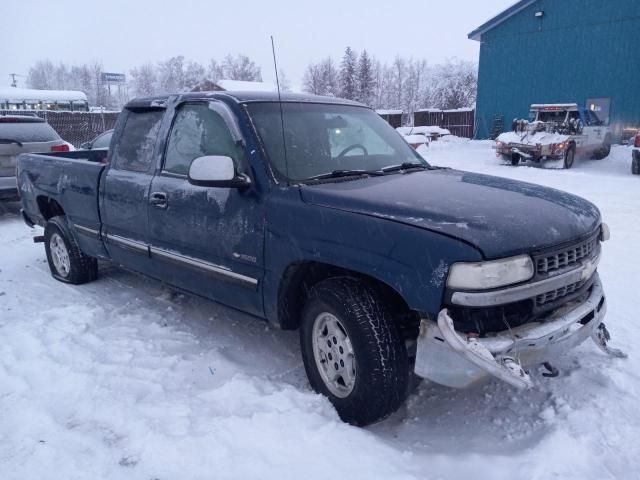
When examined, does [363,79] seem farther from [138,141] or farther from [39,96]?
[138,141]

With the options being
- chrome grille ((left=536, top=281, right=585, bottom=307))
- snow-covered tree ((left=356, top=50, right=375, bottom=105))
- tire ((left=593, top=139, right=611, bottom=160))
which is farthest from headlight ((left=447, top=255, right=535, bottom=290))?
snow-covered tree ((left=356, top=50, right=375, bottom=105))

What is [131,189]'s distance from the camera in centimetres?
416

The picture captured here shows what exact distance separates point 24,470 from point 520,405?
2.70m

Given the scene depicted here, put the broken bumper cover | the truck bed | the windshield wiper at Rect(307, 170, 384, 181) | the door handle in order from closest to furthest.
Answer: the broken bumper cover
the windshield wiper at Rect(307, 170, 384, 181)
the door handle
the truck bed

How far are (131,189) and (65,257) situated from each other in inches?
72.5

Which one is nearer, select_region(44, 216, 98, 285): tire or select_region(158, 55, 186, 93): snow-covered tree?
select_region(44, 216, 98, 285): tire

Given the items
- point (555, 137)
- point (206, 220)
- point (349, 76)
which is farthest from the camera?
point (349, 76)

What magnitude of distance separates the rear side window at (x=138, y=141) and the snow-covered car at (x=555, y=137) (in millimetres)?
14136

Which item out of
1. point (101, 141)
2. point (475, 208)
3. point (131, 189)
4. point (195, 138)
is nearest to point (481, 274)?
point (475, 208)

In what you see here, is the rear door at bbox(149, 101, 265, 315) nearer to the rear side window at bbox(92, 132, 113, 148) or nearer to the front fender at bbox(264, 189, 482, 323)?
the front fender at bbox(264, 189, 482, 323)

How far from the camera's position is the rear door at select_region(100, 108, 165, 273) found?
4102 millimetres

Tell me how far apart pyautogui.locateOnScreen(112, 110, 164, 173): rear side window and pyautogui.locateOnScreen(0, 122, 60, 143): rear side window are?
5228 millimetres

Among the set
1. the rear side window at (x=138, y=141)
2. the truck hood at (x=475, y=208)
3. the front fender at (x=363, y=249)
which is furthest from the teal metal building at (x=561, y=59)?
the front fender at (x=363, y=249)

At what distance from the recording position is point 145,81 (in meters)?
126
